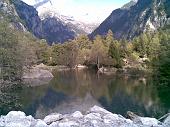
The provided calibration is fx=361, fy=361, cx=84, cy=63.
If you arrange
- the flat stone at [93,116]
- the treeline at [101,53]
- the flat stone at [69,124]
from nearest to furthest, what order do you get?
the flat stone at [69,124] → the flat stone at [93,116] → the treeline at [101,53]

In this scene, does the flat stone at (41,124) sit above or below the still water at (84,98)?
above

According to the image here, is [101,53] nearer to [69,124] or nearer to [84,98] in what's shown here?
[84,98]

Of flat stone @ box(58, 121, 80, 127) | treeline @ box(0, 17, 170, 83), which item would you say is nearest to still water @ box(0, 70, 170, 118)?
flat stone @ box(58, 121, 80, 127)

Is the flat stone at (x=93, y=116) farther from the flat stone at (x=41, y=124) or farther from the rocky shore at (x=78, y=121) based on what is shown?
the flat stone at (x=41, y=124)

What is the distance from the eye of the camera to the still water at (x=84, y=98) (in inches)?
1758

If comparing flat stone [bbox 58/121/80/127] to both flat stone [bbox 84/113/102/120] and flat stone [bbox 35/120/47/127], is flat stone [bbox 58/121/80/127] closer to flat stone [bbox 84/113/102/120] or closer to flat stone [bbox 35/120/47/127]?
flat stone [bbox 35/120/47/127]

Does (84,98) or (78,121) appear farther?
(84,98)

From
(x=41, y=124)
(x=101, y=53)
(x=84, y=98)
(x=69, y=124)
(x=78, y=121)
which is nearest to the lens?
(x=69, y=124)

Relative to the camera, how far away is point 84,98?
190 feet

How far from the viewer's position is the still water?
147 feet

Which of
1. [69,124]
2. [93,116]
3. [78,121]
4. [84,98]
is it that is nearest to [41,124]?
[69,124]

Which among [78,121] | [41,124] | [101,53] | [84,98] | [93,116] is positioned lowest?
[84,98]

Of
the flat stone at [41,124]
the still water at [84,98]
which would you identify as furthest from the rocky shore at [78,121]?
the still water at [84,98]

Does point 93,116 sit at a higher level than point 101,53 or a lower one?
lower
